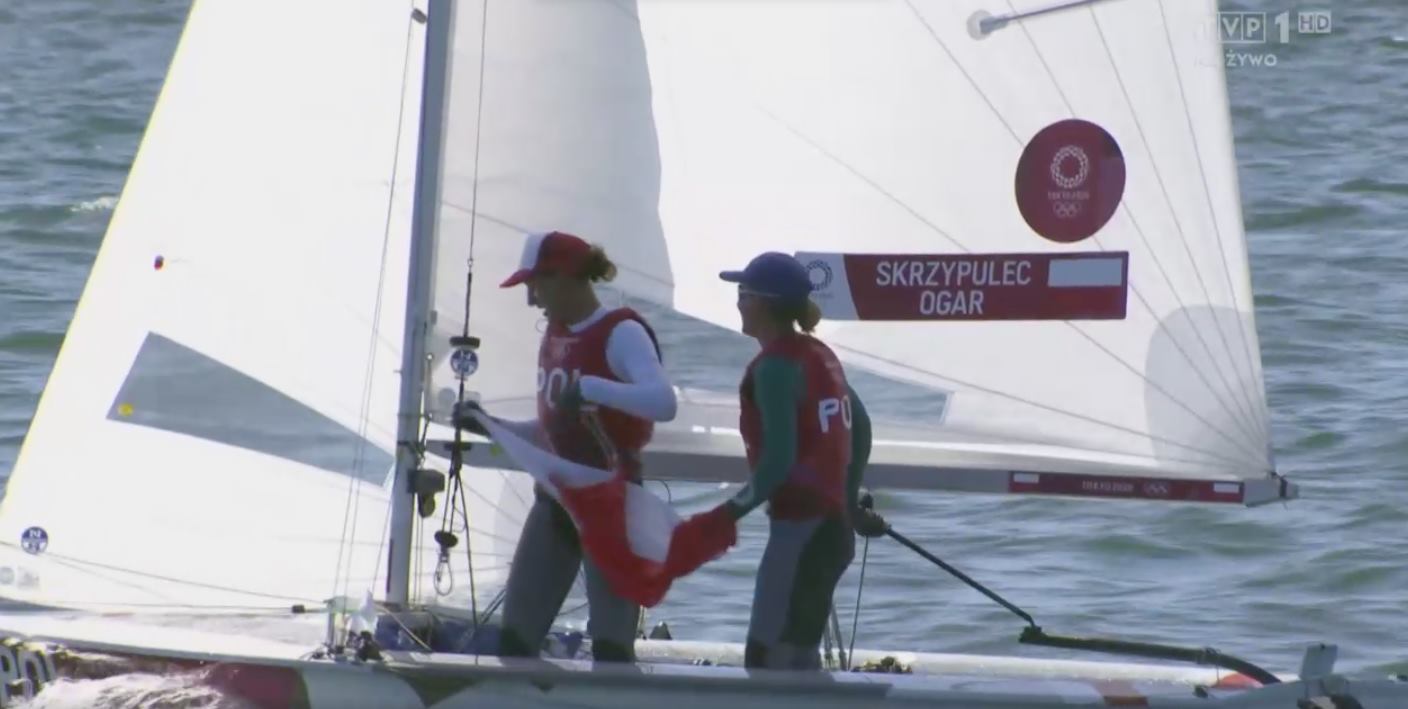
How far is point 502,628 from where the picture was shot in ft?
15.6

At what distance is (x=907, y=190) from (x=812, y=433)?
89 cm

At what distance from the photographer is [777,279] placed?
4.51 m

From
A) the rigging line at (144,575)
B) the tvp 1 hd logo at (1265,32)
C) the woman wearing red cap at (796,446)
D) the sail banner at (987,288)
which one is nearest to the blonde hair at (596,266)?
the woman wearing red cap at (796,446)

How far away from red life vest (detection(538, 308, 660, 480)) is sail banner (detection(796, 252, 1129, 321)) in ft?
2.29

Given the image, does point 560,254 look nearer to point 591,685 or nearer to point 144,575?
point 591,685

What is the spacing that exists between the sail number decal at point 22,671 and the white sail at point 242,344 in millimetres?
244

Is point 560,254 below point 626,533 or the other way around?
the other way around

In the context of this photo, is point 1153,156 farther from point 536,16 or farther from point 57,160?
point 57,160

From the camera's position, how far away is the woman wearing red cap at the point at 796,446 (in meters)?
4.46

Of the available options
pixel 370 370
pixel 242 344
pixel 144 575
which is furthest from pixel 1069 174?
pixel 144 575

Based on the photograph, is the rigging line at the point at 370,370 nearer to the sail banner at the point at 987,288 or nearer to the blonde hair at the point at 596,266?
the blonde hair at the point at 596,266

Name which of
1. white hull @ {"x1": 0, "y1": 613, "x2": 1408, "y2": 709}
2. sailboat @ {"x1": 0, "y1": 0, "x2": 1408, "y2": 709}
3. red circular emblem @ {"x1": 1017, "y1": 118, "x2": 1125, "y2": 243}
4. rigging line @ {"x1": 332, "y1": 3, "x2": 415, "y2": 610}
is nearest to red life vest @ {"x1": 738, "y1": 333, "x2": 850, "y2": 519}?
white hull @ {"x1": 0, "y1": 613, "x2": 1408, "y2": 709}

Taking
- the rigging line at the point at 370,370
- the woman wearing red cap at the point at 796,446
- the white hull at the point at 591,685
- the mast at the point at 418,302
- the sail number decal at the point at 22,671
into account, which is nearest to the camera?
the woman wearing red cap at the point at 796,446

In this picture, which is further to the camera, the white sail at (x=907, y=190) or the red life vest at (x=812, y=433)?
the white sail at (x=907, y=190)
